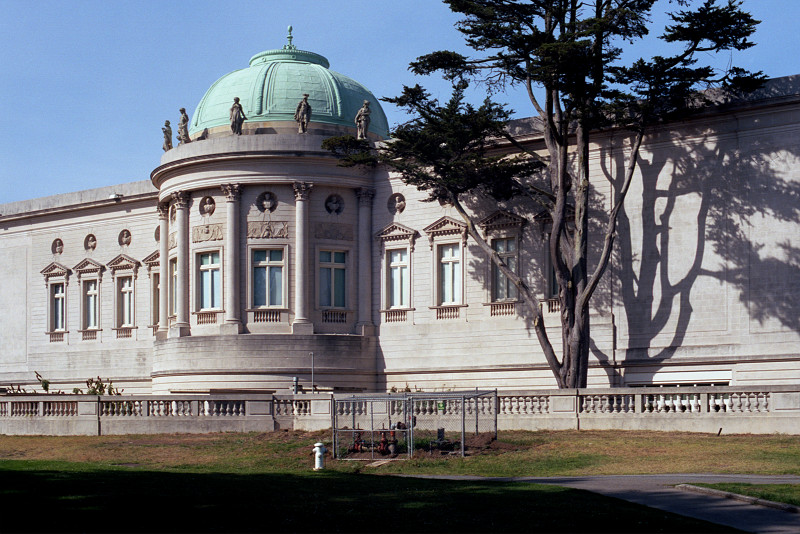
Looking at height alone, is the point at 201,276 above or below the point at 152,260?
below

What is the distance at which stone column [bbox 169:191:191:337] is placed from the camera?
54.3 metres

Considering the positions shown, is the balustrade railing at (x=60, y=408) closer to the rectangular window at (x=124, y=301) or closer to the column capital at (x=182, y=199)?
the column capital at (x=182, y=199)

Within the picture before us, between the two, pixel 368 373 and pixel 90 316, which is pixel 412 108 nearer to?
pixel 368 373

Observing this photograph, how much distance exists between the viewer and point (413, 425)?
3544cm

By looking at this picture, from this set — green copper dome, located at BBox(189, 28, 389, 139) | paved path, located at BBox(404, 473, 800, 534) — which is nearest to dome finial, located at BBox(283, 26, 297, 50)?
green copper dome, located at BBox(189, 28, 389, 139)

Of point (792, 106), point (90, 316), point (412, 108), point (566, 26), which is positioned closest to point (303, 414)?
point (412, 108)

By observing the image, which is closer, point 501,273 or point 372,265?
point 501,273

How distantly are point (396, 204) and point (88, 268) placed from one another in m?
19.9

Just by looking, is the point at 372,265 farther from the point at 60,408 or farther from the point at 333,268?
the point at 60,408

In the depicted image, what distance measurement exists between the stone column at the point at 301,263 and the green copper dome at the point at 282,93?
4.58m

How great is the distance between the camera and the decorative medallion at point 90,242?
214ft

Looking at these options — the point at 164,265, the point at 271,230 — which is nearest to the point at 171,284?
the point at 164,265

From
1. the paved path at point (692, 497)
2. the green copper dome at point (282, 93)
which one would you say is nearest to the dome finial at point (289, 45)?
the green copper dome at point (282, 93)

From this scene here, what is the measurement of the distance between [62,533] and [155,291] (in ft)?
147
